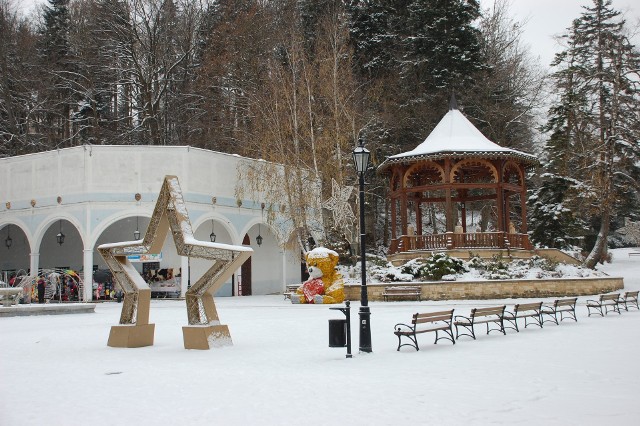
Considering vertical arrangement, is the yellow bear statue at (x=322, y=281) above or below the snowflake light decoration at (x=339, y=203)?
below

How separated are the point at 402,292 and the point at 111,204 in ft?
47.2

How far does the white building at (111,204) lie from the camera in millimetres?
32438

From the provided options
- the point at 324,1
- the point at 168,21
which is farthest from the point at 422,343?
the point at 324,1

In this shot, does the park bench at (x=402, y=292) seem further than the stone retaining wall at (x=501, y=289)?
Yes

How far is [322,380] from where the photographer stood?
1020 cm

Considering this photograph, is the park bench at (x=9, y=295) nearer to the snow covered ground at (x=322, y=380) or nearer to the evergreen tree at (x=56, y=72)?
the snow covered ground at (x=322, y=380)

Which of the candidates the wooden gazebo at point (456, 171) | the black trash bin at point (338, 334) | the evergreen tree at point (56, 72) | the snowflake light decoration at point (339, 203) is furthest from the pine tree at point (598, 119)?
the evergreen tree at point (56, 72)

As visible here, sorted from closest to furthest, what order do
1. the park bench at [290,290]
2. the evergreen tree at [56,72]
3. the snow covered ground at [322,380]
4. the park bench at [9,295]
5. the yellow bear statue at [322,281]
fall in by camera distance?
the snow covered ground at [322,380]
the park bench at [9,295]
the yellow bear statue at [322,281]
the park bench at [290,290]
the evergreen tree at [56,72]

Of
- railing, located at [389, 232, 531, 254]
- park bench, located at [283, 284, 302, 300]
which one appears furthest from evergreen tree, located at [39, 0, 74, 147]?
railing, located at [389, 232, 531, 254]

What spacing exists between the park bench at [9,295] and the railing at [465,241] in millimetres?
16218

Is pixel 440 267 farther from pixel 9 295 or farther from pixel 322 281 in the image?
pixel 9 295

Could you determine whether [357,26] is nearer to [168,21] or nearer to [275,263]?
[168,21]

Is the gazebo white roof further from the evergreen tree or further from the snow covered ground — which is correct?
the evergreen tree

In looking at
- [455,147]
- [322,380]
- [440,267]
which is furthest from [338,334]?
[455,147]
